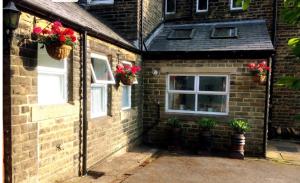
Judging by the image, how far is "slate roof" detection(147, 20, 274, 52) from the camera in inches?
300

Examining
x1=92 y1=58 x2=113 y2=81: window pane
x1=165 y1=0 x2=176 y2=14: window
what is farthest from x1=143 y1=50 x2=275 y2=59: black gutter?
x1=165 y1=0 x2=176 y2=14: window

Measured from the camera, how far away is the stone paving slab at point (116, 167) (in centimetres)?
500

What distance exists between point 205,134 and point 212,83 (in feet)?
5.35

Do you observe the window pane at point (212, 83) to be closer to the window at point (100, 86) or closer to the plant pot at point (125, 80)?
the plant pot at point (125, 80)

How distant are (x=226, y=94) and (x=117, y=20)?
4.31 meters

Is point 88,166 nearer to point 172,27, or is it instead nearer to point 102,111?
point 102,111

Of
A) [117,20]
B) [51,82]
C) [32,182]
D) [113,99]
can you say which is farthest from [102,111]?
[117,20]

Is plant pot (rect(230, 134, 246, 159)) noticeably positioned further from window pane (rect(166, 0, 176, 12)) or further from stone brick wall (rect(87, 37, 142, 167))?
window pane (rect(166, 0, 176, 12))

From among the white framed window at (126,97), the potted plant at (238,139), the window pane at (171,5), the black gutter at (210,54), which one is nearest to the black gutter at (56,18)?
the white framed window at (126,97)

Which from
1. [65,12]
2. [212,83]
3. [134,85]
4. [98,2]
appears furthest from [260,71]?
[98,2]

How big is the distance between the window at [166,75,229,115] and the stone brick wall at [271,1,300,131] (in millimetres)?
3209

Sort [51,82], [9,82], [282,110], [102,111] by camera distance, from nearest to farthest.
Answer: [9,82] → [51,82] → [102,111] → [282,110]

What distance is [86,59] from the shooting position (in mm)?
5164

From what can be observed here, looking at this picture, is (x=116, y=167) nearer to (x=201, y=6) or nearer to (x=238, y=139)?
(x=238, y=139)
